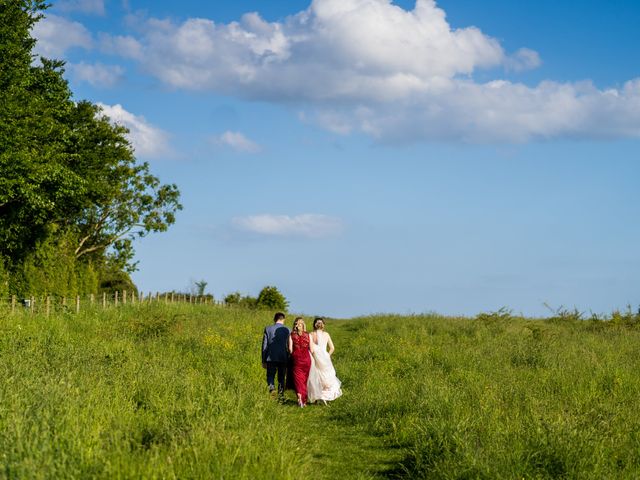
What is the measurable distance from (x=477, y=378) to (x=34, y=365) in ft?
32.1

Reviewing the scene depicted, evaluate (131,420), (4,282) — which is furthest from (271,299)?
(131,420)

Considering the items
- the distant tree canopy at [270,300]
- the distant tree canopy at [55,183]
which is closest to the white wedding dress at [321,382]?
the distant tree canopy at [55,183]

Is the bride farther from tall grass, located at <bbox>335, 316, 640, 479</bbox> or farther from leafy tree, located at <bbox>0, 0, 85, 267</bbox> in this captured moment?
leafy tree, located at <bbox>0, 0, 85, 267</bbox>

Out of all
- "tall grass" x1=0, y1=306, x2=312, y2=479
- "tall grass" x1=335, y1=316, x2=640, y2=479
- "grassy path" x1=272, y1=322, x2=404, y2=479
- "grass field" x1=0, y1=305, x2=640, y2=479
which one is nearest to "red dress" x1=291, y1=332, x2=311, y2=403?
"grassy path" x1=272, y1=322, x2=404, y2=479

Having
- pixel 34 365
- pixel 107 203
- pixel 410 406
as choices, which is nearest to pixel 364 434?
pixel 410 406

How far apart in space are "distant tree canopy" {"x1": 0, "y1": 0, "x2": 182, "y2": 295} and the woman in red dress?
70.7ft

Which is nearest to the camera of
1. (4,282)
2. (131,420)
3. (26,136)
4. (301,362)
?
(131,420)

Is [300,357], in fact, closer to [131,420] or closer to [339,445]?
[339,445]

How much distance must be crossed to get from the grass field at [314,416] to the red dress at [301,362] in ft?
2.85

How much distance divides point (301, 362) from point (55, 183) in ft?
88.8

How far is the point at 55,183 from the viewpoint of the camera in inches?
1521

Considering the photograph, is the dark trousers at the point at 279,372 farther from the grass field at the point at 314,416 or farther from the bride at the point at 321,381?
the grass field at the point at 314,416

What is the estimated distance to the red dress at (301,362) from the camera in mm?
16219

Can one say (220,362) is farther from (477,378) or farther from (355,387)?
(477,378)
